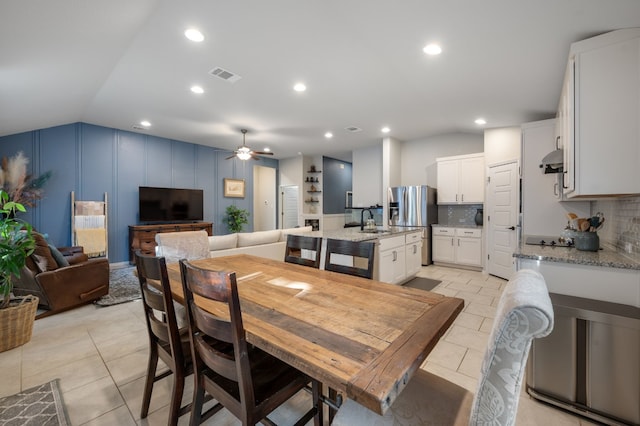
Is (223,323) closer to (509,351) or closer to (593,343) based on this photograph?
(509,351)

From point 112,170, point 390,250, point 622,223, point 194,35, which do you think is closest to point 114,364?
point 194,35

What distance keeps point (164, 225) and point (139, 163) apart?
145 centimetres

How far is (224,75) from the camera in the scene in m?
3.31

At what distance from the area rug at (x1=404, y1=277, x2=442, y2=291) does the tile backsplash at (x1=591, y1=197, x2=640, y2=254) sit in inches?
81.0

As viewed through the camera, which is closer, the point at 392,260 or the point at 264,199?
the point at 392,260

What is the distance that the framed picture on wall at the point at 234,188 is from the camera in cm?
743

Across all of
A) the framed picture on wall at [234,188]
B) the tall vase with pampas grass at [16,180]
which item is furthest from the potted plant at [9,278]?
the framed picture on wall at [234,188]

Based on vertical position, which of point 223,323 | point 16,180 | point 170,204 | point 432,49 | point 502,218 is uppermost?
point 432,49

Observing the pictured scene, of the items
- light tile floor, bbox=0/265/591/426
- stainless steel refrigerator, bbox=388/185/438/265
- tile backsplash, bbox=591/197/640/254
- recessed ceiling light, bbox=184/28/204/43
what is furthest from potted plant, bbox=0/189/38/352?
Result: stainless steel refrigerator, bbox=388/185/438/265

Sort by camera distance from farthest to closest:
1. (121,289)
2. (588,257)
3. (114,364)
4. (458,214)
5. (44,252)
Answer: (458,214) < (121,289) < (44,252) < (114,364) < (588,257)

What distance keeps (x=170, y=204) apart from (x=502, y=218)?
6702 mm

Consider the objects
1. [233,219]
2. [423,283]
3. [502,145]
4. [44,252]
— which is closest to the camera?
[44,252]

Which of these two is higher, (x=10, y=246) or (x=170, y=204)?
(x=170, y=204)

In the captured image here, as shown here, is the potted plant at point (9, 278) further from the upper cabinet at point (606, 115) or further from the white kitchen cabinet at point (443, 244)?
the white kitchen cabinet at point (443, 244)
